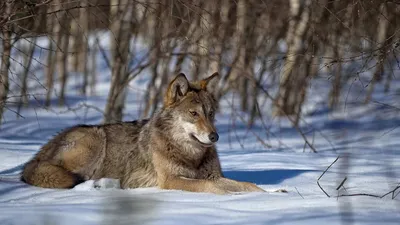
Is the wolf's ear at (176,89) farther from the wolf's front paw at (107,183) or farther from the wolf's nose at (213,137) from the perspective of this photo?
the wolf's front paw at (107,183)

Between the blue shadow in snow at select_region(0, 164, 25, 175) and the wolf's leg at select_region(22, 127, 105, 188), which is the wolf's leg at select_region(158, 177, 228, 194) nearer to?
the wolf's leg at select_region(22, 127, 105, 188)

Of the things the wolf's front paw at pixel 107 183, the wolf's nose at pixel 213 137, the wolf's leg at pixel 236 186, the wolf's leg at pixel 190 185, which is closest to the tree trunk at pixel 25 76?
the wolf's front paw at pixel 107 183

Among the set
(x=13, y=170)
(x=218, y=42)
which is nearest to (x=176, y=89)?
(x=13, y=170)

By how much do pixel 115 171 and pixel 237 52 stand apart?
6.66 metres

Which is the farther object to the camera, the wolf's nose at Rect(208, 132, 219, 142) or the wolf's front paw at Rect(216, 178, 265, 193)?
the wolf's nose at Rect(208, 132, 219, 142)

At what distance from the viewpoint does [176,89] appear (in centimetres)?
821

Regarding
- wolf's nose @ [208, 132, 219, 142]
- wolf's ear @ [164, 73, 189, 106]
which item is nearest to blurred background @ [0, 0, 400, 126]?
wolf's ear @ [164, 73, 189, 106]

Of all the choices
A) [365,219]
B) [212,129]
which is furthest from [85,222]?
[212,129]

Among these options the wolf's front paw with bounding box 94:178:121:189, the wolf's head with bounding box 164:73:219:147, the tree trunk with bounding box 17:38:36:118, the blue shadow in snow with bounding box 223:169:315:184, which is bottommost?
the wolf's front paw with bounding box 94:178:121:189

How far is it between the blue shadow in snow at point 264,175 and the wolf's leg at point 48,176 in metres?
2.04

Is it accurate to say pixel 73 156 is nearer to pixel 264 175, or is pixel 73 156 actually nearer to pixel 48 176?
pixel 48 176

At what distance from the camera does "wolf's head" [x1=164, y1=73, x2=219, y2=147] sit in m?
7.97

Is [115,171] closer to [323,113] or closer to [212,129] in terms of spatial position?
[212,129]

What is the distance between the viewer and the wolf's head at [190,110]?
7973 millimetres
